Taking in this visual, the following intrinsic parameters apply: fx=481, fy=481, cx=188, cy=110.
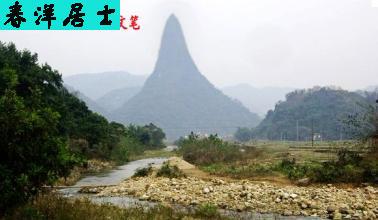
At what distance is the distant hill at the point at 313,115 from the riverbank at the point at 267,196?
88.9m

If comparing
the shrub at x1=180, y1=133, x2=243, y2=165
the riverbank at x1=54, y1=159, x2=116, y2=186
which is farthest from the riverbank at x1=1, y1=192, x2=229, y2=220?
the shrub at x1=180, y1=133, x2=243, y2=165

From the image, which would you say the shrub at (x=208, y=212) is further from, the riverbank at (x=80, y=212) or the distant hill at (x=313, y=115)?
the distant hill at (x=313, y=115)

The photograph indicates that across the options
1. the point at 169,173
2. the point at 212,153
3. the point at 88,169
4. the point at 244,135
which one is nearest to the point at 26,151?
the point at 169,173

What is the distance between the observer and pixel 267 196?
25.4 m

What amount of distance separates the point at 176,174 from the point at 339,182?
1232 cm

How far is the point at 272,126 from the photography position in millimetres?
141250

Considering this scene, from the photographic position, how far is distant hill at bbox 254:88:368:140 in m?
121

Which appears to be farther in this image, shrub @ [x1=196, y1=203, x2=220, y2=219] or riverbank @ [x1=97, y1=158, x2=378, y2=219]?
riverbank @ [x1=97, y1=158, x2=378, y2=219]

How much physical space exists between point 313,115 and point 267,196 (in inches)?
4250

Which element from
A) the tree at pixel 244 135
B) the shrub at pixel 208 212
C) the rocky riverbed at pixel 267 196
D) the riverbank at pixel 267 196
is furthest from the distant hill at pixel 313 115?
the shrub at pixel 208 212

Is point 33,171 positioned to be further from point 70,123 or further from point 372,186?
point 70,123

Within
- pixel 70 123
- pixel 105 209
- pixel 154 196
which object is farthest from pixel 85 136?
pixel 105 209

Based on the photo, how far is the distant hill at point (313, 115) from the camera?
398 ft

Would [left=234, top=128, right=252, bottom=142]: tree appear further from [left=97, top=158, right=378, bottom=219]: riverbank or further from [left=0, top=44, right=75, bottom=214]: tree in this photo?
[left=0, top=44, right=75, bottom=214]: tree
